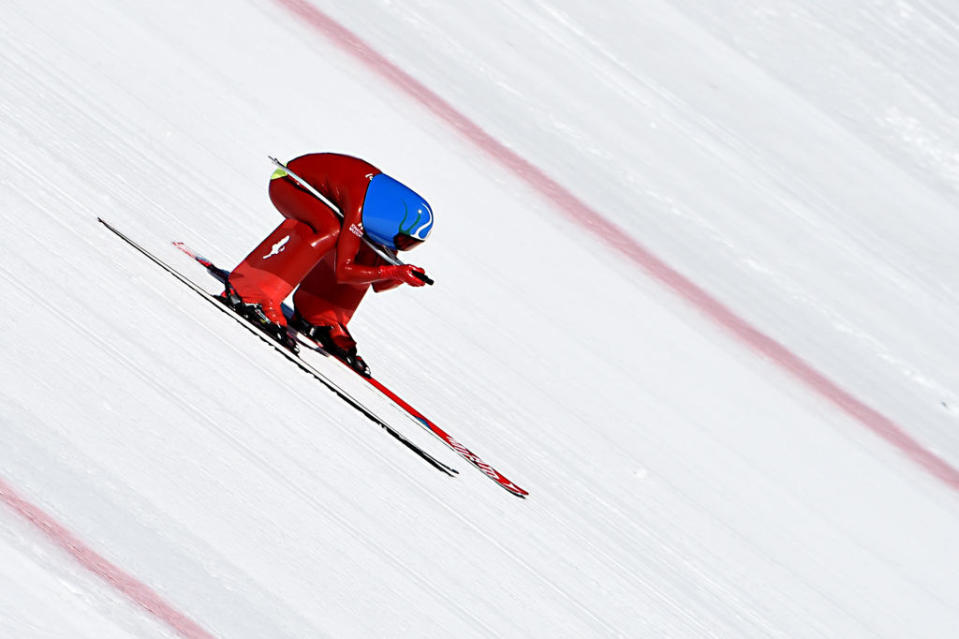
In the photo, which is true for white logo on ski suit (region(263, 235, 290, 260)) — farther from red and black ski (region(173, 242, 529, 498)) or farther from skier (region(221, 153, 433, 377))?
red and black ski (region(173, 242, 529, 498))

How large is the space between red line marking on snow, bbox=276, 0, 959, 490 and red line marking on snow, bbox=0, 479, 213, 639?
12.1 ft

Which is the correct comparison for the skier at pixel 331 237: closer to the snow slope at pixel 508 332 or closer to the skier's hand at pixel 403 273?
the skier's hand at pixel 403 273

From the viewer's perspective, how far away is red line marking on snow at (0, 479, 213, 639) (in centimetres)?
399

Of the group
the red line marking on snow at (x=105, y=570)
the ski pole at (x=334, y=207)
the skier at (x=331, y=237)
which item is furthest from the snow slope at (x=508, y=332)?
the ski pole at (x=334, y=207)

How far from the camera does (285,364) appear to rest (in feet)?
16.0

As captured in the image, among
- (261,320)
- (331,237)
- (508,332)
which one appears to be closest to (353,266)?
(331,237)

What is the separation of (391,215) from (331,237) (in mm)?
253

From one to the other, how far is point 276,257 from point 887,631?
291cm

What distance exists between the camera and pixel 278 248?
16.1ft

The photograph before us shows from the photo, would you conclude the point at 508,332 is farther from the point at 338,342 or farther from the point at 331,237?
the point at 331,237

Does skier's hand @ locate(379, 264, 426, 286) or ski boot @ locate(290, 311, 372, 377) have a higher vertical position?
skier's hand @ locate(379, 264, 426, 286)

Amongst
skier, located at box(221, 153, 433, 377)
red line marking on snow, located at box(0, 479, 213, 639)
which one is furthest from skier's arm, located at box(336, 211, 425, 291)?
red line marking on snow, located at box(0, 479, 213, 639)

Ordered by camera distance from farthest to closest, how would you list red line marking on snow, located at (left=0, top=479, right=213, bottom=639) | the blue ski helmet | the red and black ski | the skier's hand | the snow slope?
the red and black ski, the blue ski helmet, the skier's hand, the snow slope, red line marking on snow, located at (left=0, top=479, right=213, bottom=639)

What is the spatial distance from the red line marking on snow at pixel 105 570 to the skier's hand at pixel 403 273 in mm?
1404
